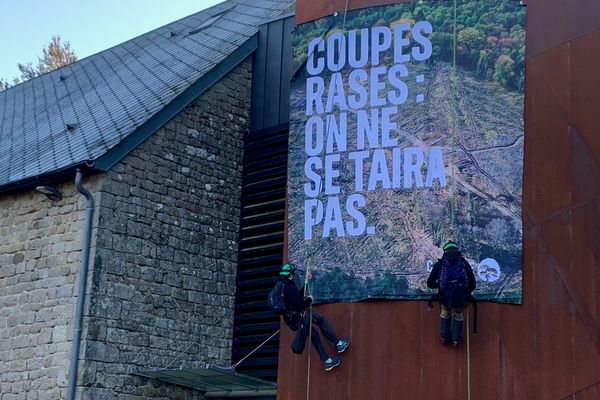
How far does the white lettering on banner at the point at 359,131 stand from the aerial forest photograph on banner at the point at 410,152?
0.01 metres

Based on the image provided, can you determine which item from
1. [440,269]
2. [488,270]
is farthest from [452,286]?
[488,270]

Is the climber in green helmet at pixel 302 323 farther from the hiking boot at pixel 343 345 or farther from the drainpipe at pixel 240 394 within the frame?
the drainpipe at pixel 240 394

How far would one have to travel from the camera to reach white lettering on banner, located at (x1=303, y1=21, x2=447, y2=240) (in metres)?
11.2

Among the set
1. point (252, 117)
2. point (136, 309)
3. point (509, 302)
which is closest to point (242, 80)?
point (252, 117)

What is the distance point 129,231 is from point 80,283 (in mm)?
1047

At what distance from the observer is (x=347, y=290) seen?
11.1 m

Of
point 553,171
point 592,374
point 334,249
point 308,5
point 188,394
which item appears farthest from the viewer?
point 188,394

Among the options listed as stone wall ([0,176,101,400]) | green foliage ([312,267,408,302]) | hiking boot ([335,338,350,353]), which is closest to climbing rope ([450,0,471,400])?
green foliage ([312,267,408,302])

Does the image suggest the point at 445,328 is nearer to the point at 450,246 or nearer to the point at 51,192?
the point at 450,246

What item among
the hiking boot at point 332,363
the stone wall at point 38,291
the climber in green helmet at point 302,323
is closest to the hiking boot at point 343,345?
the climber in green helmet at point 302,323

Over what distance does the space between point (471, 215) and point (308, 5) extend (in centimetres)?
351

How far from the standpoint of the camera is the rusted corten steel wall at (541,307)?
33.0 ft

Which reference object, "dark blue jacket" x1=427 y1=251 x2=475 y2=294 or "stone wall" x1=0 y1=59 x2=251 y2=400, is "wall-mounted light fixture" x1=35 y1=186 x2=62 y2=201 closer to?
"stone wall" x1=0 y1=59 x2=251 y2=400

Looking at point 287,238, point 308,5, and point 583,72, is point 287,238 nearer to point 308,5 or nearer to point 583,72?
point 308,5
